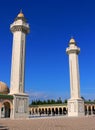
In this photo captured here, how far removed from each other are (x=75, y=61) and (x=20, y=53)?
13367 millimetres

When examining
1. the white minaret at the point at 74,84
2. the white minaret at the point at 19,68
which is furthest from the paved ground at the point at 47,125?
the white minaret at the point at 74,84

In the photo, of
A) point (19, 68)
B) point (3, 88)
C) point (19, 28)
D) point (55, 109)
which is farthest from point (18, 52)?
point (55, 109)

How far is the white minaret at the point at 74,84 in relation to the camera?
122 feet

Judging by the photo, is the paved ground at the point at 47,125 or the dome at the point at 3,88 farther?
the dome at the point at 3,88

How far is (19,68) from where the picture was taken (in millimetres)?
28328

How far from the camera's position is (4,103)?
90.4 feet

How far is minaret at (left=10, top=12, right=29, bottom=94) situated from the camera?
27.9 m

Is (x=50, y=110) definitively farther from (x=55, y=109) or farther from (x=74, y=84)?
(x=74, y=84)

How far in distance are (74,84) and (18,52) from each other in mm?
13778

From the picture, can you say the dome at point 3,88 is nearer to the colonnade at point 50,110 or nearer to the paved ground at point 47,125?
the paved ground at point 47,125

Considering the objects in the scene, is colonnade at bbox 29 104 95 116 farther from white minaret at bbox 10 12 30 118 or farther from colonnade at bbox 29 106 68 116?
white minaret at bbox 10 12 30 118

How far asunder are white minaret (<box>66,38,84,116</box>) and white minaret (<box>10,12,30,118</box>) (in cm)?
1187

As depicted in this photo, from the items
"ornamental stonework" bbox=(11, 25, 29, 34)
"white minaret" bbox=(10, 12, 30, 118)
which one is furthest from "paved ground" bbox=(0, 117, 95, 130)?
"ornamental stonework" bbox=(11, 25, 29, 34)

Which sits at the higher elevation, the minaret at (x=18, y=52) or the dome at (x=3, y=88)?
the minaret at (x=18, y=52)
